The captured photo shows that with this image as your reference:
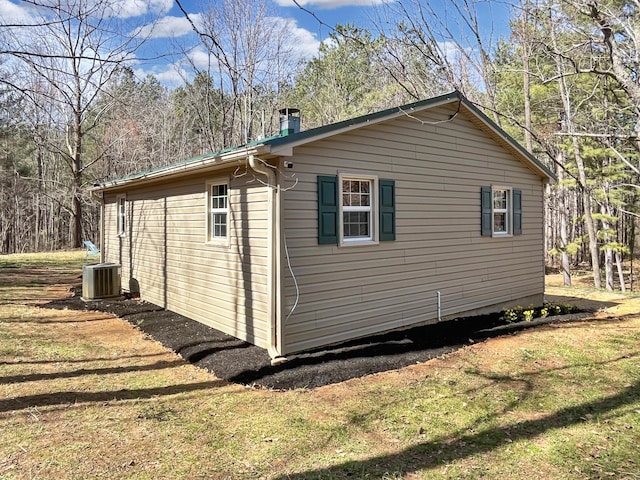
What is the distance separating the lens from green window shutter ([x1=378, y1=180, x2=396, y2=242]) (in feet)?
20.6

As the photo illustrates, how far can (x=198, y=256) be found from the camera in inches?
276

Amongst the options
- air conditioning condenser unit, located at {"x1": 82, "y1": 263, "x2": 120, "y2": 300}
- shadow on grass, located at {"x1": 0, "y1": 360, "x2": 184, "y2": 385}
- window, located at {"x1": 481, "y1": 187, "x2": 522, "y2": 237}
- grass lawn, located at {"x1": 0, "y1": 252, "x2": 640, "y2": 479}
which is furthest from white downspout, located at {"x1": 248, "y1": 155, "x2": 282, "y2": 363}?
air conditioning condenser unit, located at {"x1": 82, "y1": 263, "x2": 120, "y2": 300}

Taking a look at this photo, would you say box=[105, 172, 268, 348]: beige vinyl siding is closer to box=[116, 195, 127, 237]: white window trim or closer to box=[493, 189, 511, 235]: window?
box=[116, 195, 127, 237]: white window trim

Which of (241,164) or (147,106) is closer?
(241,164)

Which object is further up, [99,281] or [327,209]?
[327,209]

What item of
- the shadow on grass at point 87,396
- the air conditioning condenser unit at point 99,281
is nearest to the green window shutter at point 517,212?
the shadow on grass at point 87,396

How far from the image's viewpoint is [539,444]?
3.34m

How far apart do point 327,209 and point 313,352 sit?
1.90 meters

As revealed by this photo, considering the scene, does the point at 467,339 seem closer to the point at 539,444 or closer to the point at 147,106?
the point at 539,444

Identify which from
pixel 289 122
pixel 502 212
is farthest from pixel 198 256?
pixel 502 212

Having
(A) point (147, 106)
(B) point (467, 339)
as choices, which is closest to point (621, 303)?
(B) point (467, 339)

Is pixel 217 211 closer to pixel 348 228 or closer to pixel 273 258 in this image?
pixel 273 258

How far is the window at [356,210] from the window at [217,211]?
1752 millimetres

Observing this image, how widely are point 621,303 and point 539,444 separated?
7803 millimetres
